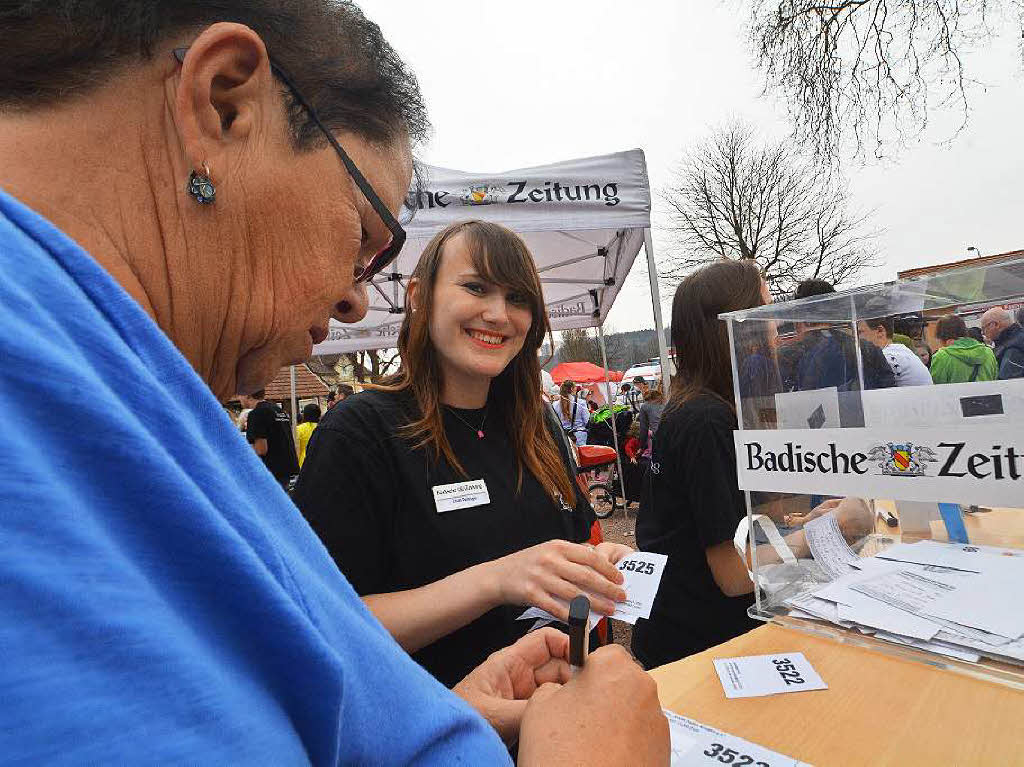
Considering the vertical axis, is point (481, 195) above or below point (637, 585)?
above

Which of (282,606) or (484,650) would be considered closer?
(282,606)

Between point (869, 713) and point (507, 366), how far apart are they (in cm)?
132

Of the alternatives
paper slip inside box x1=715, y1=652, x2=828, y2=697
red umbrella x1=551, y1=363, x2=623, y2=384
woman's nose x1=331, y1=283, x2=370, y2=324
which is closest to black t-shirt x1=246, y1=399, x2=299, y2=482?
woman's nose x1=331, y1=283, x2=370, y2=324

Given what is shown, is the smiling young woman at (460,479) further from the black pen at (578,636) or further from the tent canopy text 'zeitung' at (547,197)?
the tent canopy text 'zeitung' at (547,197)

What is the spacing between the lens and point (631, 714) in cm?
71

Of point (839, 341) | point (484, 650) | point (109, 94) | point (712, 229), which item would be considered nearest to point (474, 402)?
point (484, 650)

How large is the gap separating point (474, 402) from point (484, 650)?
2.40 feet

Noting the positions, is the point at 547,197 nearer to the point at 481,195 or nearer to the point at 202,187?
the point at 481,195

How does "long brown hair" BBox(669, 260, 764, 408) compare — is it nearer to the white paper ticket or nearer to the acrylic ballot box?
the acrylic ballot box

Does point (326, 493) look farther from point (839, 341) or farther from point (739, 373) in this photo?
point (839, 341)

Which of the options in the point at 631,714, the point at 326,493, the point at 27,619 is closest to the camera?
the point at 27,619

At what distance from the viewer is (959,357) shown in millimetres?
1152

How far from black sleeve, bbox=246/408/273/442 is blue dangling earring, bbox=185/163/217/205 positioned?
7427mm

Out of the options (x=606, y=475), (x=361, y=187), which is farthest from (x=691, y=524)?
(x=606, y=475)
